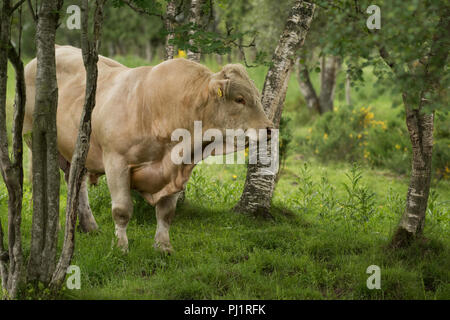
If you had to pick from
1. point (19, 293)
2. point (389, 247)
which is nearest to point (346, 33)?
point (389, 247)

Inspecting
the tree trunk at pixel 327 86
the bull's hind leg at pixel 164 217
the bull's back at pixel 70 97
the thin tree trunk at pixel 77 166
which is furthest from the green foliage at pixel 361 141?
the thin tree trunk at pixel 77 166

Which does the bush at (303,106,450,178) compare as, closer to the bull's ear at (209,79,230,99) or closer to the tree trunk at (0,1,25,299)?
the bull's ear at (209,79,230,99)

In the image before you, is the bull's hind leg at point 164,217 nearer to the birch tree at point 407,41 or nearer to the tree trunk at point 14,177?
the tree trunk at point 14,177

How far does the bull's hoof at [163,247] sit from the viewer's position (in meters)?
5.07

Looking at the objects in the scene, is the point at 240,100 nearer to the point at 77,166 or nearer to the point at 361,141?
the point at 77,166

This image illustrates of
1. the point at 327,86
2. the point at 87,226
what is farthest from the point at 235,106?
the point at 327,86

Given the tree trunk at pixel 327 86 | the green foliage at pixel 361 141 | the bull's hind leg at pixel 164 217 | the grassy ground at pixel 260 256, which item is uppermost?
the tree trunk at pixel 327 86

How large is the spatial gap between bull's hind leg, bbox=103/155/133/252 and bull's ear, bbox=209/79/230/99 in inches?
45.0

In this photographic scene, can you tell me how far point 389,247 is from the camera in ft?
16.8

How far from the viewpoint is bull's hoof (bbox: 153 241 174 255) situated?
507cm

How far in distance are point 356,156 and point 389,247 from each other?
25.5 feet

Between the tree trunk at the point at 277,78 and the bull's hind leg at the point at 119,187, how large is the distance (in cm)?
192

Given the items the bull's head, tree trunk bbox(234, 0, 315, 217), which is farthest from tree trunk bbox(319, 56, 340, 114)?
the bull's head

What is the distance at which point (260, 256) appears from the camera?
16.2 ft
